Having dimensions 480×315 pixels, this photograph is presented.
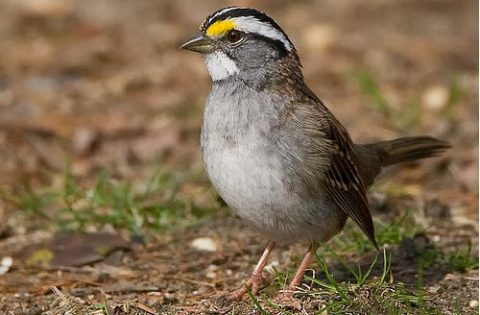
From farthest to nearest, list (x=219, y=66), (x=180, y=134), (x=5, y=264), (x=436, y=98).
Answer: (x=436, y=98) → (x=180, y=134) → (x=5, y=264) → (x=219, y=66)

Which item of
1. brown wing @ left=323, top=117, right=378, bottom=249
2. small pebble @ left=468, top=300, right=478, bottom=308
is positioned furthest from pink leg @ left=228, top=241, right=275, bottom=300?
small pebble @ left=468, top=300, right=478, bottom=308

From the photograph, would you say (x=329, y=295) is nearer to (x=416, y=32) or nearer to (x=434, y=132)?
(x=434, y=132)

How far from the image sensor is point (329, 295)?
4754 mm

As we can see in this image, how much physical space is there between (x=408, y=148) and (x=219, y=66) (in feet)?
4.96

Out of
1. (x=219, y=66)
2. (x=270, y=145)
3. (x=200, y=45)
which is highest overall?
(x=200, y=45)

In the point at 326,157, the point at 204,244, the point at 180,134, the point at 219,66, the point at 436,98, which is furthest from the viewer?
the point at 436,98

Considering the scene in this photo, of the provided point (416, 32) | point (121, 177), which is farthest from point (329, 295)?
point (416, 32)

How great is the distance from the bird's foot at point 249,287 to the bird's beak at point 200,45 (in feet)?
3.83

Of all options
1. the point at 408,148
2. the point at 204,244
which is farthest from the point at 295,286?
the point at 408,148

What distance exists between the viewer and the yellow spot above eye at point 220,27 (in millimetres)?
5246

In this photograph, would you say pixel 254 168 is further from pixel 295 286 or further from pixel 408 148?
pixel 408 148

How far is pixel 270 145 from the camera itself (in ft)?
15.9

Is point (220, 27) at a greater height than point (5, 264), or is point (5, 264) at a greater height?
point (220, 27)

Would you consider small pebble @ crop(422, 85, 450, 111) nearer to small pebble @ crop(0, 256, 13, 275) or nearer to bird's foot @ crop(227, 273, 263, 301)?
bird's foot @ crop(227, 273, 263, 301)
